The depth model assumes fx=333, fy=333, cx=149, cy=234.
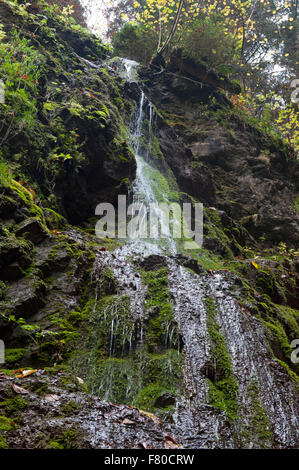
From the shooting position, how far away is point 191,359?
14.8 feet

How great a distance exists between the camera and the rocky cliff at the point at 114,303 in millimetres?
3107

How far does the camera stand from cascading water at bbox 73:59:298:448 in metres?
3.77

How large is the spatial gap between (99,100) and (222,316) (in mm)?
6921

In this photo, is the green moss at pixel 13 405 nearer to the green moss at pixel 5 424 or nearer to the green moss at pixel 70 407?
the green moss at pixel 5 424

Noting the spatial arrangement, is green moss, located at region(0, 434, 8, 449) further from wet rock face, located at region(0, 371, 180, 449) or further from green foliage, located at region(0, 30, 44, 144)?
green foliage, located at region(0, 30, 44, 144)

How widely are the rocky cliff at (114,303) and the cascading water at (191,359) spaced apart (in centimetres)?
2

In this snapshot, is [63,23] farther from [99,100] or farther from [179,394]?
[179,394]

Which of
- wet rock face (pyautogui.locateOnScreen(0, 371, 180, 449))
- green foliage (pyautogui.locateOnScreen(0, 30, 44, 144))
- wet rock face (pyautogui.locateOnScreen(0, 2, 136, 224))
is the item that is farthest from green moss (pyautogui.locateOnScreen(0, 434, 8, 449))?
wet rock face (pyautogui.locateOnScreen(0, 2, 136, 224))

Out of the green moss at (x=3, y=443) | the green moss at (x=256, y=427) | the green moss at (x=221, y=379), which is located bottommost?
the green moss at (x=256, y=427)

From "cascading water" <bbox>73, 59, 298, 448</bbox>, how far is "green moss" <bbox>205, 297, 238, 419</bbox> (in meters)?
0.01

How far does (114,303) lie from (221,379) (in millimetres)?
1853

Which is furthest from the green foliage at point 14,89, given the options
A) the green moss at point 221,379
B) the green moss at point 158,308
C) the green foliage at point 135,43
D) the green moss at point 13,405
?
the green foliage at point 135,43
